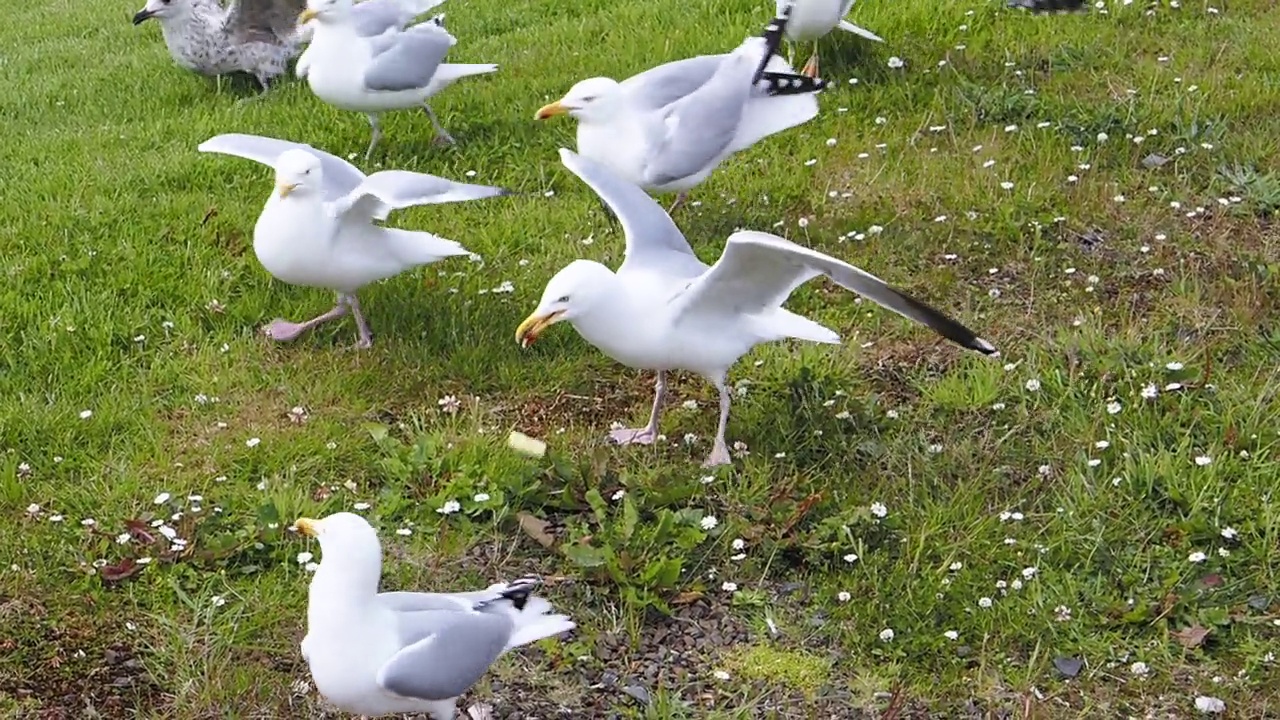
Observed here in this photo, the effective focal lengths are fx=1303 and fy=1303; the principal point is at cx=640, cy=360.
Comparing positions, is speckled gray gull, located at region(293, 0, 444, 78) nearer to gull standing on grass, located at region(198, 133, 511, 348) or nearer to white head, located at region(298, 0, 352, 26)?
white head, located at region(298, 0, 352, 26)

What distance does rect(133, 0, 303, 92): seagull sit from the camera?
7.53 metres

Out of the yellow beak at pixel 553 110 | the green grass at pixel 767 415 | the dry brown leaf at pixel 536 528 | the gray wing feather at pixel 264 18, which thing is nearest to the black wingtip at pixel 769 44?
the green grass at pixel 767 415

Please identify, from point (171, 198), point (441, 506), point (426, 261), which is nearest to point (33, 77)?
point (171, 198)

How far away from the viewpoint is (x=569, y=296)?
3.74 metres

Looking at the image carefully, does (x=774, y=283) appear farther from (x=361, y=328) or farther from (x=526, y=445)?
(x=361, y=328)

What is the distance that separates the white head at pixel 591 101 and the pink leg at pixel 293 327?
1.11m

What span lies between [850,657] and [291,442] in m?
1.92

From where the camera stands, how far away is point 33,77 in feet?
26.5

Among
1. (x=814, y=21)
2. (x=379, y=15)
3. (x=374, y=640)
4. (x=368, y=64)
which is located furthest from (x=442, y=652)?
(x=814, y=21)

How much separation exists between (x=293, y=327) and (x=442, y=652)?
228cm

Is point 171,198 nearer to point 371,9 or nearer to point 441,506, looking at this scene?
point 371,9

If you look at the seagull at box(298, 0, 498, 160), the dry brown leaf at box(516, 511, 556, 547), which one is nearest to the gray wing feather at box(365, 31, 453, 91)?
the seagull at box(298, 0, 498, 160)

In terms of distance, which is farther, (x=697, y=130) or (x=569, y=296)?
(x=697, y=130)

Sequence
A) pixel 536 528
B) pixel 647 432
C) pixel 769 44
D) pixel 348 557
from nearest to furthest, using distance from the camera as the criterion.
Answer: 1. pixel 348 557
2. pixel 536 528
3. pixel 647 432
4. pixel 769 44
